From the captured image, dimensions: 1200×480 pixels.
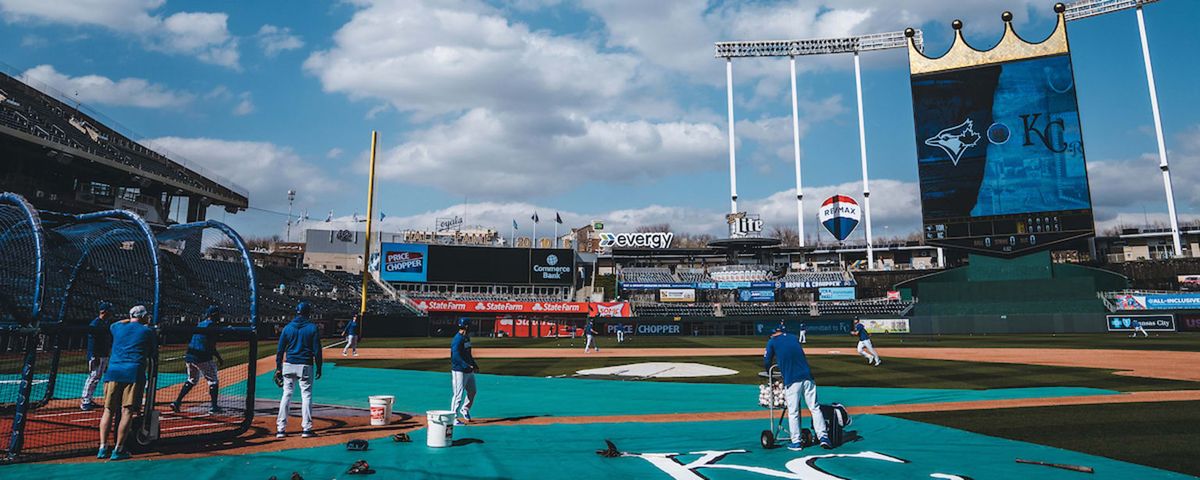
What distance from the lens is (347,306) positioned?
182 ft

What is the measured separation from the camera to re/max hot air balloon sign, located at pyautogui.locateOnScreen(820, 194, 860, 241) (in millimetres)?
74000

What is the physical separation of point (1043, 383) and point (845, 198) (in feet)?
196

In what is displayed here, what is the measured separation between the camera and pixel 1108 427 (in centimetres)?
988

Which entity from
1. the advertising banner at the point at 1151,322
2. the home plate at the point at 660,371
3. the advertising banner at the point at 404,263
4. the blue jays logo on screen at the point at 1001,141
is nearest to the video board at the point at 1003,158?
the blue jays logo on screen at the point at 1001,141

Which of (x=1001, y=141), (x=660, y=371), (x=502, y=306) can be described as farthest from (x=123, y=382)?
(x=1001, y=141)

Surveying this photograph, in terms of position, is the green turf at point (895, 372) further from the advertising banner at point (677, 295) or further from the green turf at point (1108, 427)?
the advertising banner at point (677, 295)

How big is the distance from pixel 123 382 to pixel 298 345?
7.64ft

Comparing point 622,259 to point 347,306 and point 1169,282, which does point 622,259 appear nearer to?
point 347,306

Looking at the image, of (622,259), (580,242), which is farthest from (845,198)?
(580,242)

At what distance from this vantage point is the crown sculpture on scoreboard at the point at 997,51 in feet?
176

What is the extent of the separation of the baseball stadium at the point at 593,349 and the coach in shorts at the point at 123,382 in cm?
3

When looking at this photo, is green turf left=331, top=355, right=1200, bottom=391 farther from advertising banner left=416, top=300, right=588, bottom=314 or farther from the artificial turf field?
advertising banner left=416, top=300, right=588, bottom=314

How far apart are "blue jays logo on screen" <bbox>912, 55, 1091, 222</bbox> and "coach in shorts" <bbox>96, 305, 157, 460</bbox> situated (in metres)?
58.1

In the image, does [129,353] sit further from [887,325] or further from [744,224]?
[744,224]
